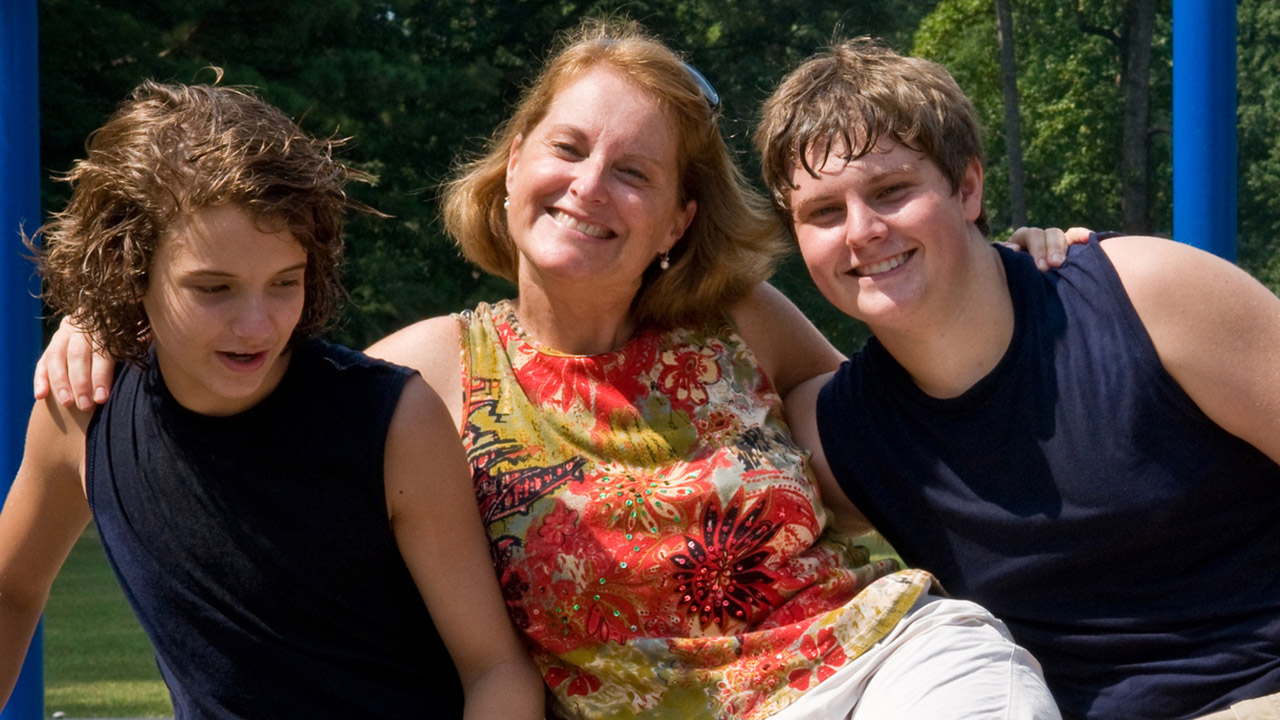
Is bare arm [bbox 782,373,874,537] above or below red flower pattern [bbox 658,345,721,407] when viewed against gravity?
below

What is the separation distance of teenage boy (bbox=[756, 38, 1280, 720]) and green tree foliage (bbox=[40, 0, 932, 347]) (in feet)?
30.9

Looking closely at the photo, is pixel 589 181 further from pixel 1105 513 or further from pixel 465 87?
pixel 465 87

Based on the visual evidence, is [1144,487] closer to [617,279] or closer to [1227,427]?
[1227,427]

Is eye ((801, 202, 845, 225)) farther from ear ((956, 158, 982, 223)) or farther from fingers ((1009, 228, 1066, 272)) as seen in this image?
fingers ((1009, 228, 1066, 272))

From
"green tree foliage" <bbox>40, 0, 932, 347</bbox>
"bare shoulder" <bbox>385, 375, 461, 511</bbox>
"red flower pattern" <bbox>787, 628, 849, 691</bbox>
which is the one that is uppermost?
"green tree foliage" <bbox>40, 0, 932, 347</bbox>

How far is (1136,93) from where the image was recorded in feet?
47.7

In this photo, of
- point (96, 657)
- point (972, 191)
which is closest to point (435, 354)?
point (972, 191)

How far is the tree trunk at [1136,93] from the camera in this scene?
563 inches

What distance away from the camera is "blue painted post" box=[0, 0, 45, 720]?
2.55 m

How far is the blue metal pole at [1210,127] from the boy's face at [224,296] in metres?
1.70

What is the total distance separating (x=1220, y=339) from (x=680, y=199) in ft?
3.37

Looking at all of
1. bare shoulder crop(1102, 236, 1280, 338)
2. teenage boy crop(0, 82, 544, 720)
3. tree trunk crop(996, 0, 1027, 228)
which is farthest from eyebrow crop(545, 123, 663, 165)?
tree trunk crop(996, 0, 1027, 228)

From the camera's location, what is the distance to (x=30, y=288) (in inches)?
105

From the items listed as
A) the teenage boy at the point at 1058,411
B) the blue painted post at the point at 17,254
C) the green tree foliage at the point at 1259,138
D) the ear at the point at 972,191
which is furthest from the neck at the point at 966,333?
the green tree foliage at the point at 1259,138
